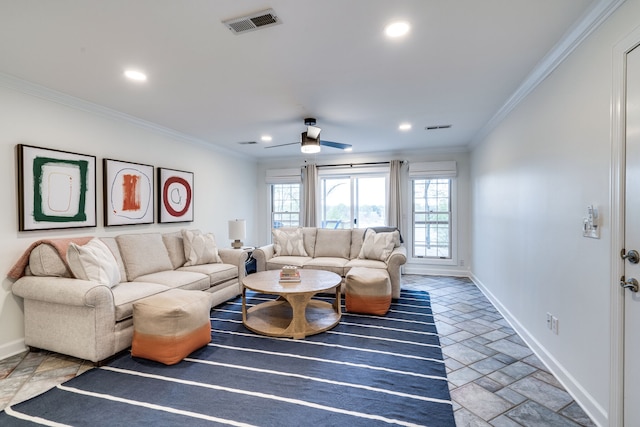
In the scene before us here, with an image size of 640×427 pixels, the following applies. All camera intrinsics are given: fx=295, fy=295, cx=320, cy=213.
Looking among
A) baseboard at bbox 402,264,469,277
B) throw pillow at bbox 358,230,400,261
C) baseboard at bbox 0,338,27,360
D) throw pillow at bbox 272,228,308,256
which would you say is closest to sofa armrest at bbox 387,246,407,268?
throw pillow at bbox 358,230,400,261

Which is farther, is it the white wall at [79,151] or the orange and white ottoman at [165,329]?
the white wall at [79,151]

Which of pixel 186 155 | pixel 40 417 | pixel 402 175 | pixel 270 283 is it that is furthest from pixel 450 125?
pixel 40 417

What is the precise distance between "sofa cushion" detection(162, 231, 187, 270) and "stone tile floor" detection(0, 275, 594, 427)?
1598 mm

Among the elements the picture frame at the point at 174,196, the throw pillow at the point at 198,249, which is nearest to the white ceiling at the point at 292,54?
the picture frame at the point at 174,196

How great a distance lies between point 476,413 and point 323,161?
17.3 ft

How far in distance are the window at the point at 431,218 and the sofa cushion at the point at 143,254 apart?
4.59m

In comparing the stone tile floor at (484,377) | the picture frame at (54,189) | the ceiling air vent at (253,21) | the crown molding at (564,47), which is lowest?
the stone tile floor at (484,377)

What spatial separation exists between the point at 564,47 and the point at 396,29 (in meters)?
1.28

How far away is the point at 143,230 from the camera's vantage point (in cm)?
410

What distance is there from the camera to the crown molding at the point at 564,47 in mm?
1755

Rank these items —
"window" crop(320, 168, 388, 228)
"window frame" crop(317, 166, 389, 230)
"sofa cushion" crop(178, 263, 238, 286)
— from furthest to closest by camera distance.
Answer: "window" crop(320, 168, 388, 228) → "window frame" crop(317, 166, 389, 230) → "sofa cushion" crop(178, 263, 238, 286)

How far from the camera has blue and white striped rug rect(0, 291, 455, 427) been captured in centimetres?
185

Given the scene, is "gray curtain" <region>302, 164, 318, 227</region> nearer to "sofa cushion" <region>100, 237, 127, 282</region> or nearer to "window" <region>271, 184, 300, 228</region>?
"window" <region>271, 184, 300, 228</region>

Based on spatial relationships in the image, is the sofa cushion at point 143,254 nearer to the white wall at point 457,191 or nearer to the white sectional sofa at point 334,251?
the white sectional sofa at point 334,251
